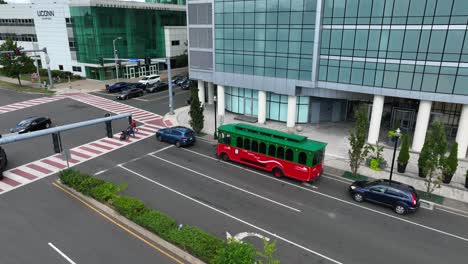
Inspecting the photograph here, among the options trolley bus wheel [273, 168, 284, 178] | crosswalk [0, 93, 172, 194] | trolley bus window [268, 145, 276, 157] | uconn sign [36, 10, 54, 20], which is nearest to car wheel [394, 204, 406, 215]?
trolley bus wheel [273, 168, 284, 178]

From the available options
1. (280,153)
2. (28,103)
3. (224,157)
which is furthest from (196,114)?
(28,103)

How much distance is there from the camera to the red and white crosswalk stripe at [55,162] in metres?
23.6

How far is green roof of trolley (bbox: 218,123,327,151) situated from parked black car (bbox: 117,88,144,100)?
2960 centimetres

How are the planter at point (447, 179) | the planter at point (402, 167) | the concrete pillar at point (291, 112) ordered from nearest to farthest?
the planter at point (447, 179) < the planter at point (402, 167) < the concrete pillar at point (291, 112)

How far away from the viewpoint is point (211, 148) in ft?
102

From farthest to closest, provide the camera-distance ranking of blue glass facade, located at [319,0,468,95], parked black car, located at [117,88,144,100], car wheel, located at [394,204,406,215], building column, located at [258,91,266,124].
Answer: parked black car, located at [117,88,144,100] < building column, located at [258,91,266,124] < blue glass facade, located at [319,0,468,95] < car wheel, located at [394,204,406,215]

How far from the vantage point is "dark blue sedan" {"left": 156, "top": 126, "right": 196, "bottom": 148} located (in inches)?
1204

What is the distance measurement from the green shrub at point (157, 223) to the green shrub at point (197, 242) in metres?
0.51

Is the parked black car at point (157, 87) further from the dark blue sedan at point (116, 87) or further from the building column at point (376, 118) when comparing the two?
the building column at point (376, 118)

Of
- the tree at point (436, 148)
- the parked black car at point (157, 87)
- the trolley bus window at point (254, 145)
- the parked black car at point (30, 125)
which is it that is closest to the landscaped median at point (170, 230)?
the trolley bus window at point (254, 145)

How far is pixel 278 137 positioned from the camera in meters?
24.6

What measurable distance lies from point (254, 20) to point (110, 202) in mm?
25238

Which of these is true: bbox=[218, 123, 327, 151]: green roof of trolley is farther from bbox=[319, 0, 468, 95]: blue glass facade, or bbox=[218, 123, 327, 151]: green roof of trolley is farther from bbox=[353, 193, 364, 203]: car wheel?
bbox=[319, 0, 468, 95]: blue glass facade

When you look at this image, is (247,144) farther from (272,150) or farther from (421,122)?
(421,122)
